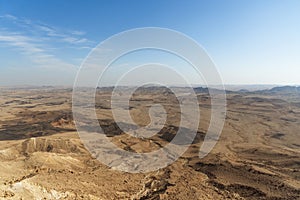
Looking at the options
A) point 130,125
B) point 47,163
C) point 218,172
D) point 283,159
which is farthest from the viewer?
point 130,125

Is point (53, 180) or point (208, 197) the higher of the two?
point (53, 180)

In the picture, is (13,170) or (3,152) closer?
(13,170)

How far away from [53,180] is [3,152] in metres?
10.0

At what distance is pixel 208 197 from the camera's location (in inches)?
610

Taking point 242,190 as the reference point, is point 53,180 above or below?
above

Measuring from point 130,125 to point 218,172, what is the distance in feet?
72.1

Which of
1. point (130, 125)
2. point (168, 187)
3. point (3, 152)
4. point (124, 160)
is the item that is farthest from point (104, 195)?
point (130, 125)

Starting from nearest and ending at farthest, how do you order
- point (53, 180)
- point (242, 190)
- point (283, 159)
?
point (53, 180) < point (242, 190) < point (283, 159)

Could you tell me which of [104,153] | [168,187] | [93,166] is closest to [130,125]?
[104,153]

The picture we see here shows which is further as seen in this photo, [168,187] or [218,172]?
[218,172]

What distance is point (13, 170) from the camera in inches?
630

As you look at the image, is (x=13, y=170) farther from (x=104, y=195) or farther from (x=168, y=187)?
(x=168, y=187)

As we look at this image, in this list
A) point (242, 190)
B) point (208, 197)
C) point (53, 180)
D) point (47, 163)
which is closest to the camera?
point (53, 180)

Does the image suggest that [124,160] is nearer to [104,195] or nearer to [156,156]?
[156,156]
